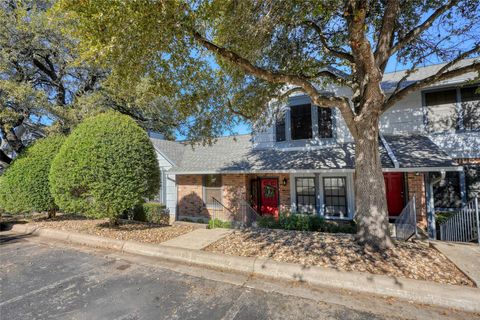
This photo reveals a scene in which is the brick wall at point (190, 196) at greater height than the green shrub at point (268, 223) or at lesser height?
greater

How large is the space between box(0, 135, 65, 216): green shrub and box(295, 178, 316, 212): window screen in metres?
10.3

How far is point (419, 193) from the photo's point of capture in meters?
8.92

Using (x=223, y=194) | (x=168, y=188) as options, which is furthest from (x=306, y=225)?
(x=168, y=188)

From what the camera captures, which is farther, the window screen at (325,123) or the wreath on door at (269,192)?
the wreath on door at (269,192)

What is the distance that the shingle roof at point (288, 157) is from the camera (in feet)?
27.6

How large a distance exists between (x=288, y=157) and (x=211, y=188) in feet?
14.1

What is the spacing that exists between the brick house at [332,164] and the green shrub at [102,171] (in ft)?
13.7

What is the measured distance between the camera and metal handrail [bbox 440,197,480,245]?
7023mm

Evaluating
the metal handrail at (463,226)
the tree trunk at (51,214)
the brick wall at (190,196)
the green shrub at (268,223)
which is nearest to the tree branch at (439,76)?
the metal handrail at (463,226)

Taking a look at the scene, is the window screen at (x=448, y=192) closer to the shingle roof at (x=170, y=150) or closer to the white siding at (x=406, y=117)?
the white siding at (x=406, y=117)

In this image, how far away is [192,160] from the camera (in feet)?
45.1

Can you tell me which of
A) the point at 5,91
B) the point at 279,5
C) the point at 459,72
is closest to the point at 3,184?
the point at 5,91

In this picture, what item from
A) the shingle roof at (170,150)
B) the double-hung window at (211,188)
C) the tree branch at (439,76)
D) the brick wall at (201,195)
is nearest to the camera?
the tree branch at (439,76)

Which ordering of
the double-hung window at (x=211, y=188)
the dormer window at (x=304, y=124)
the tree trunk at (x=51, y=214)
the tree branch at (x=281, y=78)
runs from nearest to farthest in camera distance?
the tree branch at (x=281, y=78) < the tree trunk at (x=51, y=214) < the dormer window at (x=304, y=124) < the double-hung window at (x=211, y=188)
